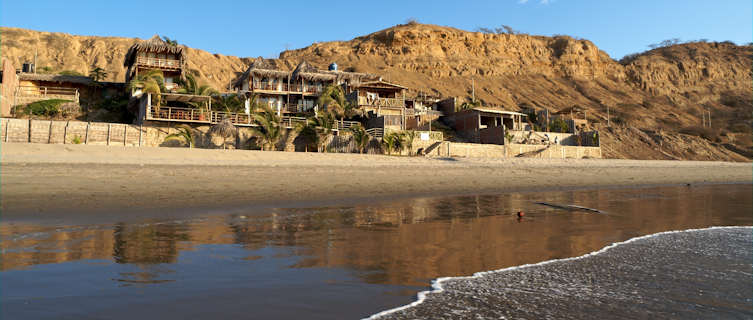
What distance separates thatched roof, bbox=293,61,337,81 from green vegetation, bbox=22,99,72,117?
17064 mm

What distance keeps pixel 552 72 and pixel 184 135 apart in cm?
6826

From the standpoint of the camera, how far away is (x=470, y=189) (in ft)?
54.4

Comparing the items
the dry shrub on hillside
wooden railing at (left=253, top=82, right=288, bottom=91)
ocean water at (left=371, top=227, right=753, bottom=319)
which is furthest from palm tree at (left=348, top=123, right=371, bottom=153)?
the dry shrub on hillside

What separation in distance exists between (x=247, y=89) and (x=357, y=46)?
4026cm

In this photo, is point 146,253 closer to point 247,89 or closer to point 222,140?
point 222,140

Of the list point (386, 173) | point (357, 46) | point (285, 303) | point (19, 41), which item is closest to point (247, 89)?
point (386, 173)

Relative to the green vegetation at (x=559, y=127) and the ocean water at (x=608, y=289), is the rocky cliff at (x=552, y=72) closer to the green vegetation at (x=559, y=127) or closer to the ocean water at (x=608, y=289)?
the green vegetation at (x=559, y=127)

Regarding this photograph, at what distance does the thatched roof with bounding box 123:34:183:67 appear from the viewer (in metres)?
31.0

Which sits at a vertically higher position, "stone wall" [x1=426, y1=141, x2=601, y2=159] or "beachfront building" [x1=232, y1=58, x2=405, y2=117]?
"beachfront building" [x1=232, y1=58, x2=405, y2=117]

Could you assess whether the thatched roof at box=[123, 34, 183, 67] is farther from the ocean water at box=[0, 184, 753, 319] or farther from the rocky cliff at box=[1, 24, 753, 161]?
the ocean water at box=[0, 184, 753, 319]

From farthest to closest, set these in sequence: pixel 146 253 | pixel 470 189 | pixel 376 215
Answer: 1. pixel 470 189
2. pixel 376 215
3. pixel 146 253

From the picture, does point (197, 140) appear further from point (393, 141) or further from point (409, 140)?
point (409, 140)

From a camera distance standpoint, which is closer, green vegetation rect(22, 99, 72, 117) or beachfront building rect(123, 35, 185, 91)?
green vegetation rect(22, 99, 72, 117)

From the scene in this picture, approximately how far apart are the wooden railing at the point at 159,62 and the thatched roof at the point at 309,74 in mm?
9528
